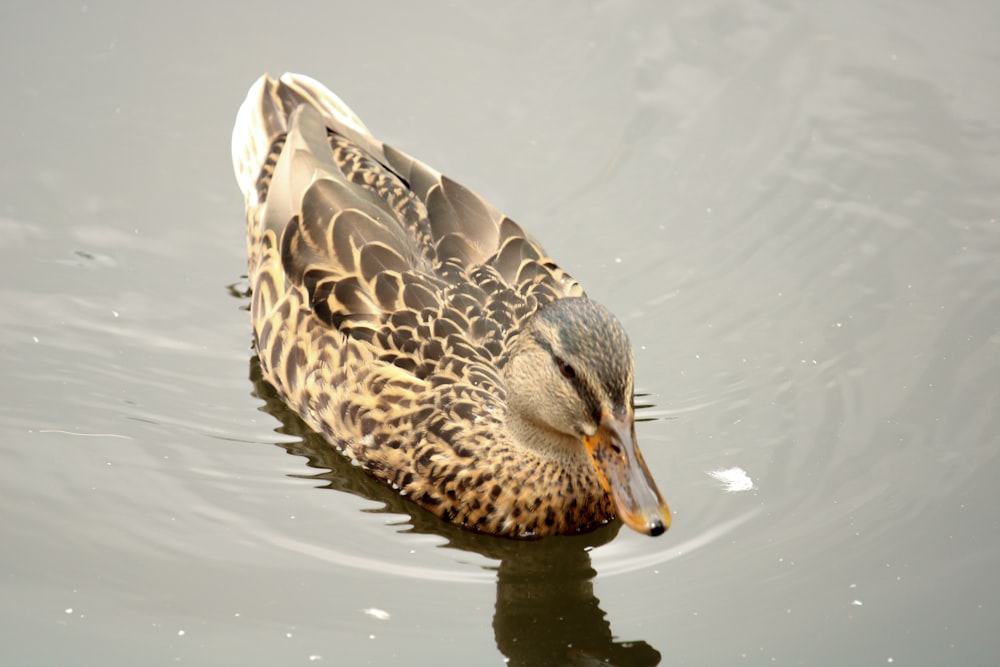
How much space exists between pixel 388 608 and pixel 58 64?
4942 mm

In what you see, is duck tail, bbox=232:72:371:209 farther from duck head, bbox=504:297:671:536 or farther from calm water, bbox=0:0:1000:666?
duck head, bbox=504:297:671:536

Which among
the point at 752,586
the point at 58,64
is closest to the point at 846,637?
the point at 752,586

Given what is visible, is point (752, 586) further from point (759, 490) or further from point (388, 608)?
point (388, 608)

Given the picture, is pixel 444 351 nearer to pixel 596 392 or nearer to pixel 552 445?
pixel 552 445

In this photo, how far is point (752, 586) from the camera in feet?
19.4

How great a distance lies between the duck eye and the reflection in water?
2.87ft

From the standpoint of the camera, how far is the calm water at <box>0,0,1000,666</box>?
577cm

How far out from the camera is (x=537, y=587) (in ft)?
19.5

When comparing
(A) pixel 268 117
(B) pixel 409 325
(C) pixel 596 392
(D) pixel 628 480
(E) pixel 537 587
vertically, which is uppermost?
(A) pixel 268 117

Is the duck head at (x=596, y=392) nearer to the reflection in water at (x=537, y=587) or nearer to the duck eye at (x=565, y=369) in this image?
the duck eye at (x=565, y=369)

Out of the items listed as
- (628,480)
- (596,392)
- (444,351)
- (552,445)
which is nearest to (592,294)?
(444,351)

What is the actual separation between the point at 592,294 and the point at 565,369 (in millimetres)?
2037

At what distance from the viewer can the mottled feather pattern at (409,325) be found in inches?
247

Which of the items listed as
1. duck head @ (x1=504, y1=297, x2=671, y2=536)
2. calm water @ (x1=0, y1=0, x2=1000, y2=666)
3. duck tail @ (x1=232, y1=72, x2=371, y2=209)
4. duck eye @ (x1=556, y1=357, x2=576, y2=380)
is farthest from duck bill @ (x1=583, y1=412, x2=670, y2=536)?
duck tail @ (x1=232, y1=72, x2=371, y2=209)
